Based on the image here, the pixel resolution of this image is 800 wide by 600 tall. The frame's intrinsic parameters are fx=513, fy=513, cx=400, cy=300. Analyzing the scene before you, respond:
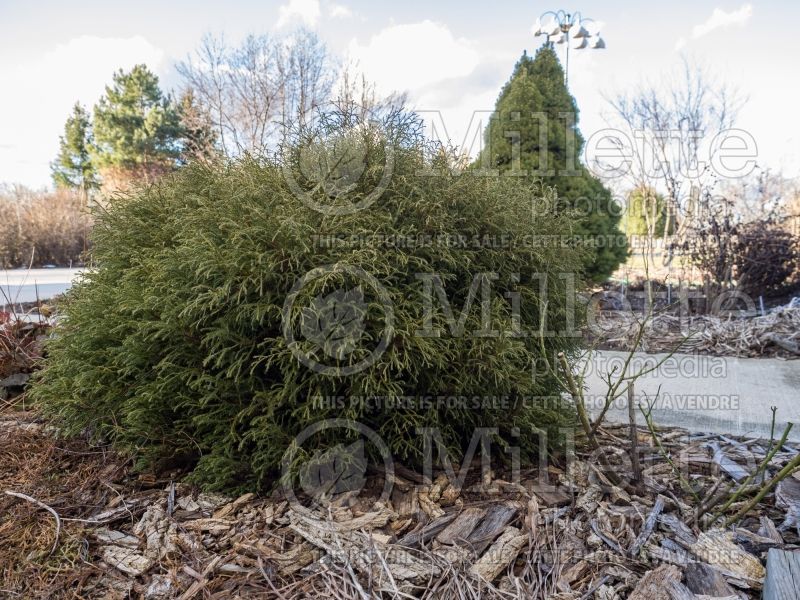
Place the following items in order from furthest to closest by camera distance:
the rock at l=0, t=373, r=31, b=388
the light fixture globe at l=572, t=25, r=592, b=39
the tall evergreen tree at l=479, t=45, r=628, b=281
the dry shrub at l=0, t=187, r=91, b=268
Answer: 1. the dry shrub at l=0, t=187, r=91, b=268
2. the light fixture globe at l=572, t=25, r=592, b=39
3. the tall evergreen tree at l=479, t=45, r=628, b=281
4. the rock at l=0, t=373, r=31, b=388

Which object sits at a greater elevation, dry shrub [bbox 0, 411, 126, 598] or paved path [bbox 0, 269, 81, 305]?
paved path [bbox 0, 269, 81, 305]

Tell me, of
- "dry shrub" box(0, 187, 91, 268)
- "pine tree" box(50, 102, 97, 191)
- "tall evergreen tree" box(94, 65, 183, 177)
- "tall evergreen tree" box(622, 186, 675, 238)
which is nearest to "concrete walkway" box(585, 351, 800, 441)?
"tall evergreen tree" box(622, 186, 675, 238)

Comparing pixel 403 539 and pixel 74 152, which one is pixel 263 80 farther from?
pixel 74 152

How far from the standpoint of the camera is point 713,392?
3480 mm

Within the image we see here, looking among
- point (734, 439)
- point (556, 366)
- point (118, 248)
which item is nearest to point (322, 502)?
point (556, 366)

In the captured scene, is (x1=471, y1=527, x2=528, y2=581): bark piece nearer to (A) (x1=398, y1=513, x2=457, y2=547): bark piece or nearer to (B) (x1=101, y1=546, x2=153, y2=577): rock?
(A) (x1=398, y1=513, x2=457, y2=547): bark piece

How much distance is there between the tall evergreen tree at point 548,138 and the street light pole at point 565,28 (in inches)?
13.1

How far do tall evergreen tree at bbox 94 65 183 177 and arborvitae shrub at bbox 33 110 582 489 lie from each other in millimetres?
21304

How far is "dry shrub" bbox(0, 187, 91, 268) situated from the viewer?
1245cm

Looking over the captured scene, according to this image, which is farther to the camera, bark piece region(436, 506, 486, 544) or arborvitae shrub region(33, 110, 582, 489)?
arborvitae shrub region(33, 110, 582, 489)

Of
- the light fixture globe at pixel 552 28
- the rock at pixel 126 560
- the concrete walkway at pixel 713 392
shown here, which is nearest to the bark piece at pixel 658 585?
the concrete walkway at pixel 713 392

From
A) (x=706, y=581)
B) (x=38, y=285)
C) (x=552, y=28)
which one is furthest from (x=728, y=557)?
(x=38, y=285)

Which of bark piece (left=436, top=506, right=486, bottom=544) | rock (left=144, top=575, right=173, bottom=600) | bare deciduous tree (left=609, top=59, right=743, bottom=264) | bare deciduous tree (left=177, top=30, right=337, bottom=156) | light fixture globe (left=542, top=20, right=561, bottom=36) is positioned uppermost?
bare deciduous tree (left=177, top=30, right=337, bottom=156)

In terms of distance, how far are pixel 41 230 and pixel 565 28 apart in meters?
12.8
